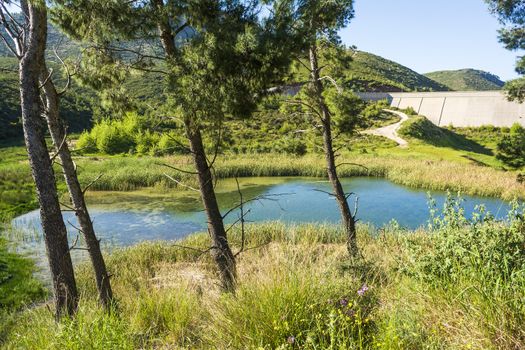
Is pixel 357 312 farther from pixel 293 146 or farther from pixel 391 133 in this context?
pixel 391 133

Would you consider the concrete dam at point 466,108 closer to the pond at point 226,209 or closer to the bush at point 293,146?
the pond at point 226,209

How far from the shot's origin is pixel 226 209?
18750 millimetres

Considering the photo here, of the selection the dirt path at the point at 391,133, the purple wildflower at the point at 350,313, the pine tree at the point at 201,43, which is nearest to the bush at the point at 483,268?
the purple wildflower at the point at 350,313

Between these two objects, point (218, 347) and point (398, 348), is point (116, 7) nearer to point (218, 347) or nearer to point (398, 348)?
point (218, 347)

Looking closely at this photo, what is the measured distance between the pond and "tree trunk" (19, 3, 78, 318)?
8.95m

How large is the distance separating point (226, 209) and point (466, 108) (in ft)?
186

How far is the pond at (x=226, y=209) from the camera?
15.4 metres

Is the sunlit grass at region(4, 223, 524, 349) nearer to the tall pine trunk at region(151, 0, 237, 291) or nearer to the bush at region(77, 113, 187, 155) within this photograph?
the tall pine trunk at region(151, 0, 237, 291)

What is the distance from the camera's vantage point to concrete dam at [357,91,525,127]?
58.8m

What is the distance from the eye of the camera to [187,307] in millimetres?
4078

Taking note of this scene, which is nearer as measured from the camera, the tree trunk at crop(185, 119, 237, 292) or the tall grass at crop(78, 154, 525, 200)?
the tree trunk at crop(185, 119, 237, 292)

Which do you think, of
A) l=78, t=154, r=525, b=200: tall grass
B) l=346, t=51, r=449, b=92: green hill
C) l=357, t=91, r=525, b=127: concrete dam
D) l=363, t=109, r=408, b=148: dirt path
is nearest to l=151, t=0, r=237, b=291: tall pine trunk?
l=78, t=154, r=525, b=200: tall grass

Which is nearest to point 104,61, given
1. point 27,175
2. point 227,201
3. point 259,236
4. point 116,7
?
point 116,7

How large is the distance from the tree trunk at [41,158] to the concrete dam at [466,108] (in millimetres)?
64413
